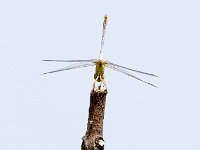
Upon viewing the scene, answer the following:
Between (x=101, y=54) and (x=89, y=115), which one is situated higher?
(x=101, y=54)

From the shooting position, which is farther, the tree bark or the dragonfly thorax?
the dragonfly thorax

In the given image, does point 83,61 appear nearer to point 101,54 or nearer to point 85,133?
point 101,54

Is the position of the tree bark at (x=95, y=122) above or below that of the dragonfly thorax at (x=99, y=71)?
below

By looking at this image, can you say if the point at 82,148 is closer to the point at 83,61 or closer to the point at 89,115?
the point at 89,115

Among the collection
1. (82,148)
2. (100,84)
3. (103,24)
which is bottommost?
(82,148)

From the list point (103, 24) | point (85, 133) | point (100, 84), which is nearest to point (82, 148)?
point (85, 133)

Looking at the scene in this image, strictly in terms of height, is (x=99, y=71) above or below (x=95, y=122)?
above

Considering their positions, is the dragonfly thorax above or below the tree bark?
above

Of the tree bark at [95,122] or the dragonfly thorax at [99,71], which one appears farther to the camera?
the dragonfly thorax at [99,71]
